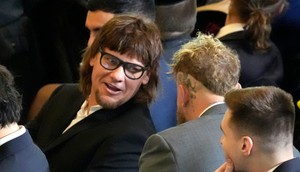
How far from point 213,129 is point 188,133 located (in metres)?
0.09

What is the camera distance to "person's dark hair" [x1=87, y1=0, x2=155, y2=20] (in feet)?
9.40

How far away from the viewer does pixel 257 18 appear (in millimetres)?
3156

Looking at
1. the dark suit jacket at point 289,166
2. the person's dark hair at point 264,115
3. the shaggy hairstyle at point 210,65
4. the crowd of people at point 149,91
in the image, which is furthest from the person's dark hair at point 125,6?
the dark suit jacket at point 289,166

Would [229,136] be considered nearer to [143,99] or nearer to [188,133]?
[188,133]

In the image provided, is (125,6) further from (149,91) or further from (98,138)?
(98,138)

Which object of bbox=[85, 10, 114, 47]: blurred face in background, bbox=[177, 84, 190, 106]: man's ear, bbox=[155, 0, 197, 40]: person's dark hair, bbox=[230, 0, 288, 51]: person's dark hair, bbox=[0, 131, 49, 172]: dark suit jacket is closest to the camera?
bbox=[0, 131, 49, 172]: dark suit jacket

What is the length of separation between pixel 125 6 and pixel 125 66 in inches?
21.6

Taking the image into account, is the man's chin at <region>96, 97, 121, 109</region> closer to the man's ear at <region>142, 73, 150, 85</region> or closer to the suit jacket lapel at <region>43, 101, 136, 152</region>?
the suit jacket lapel at <region>43, 101, 136, 152</region>

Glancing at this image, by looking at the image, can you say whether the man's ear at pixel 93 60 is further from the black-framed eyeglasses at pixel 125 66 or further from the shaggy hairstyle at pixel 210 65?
the shaggy hairstyle at pixel 210 65

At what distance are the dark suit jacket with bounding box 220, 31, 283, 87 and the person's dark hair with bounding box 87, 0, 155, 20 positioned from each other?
51 centimetres

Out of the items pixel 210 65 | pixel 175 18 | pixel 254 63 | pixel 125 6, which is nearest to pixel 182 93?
pixel 210 65

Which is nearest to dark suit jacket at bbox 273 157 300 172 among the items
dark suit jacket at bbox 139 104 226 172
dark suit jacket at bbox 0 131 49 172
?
dark suit jacket at bbox 139 104 226 172

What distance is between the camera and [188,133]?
2033 millimetres

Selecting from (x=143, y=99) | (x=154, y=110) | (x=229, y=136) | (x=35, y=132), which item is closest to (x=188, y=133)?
(x=229, y=136)
